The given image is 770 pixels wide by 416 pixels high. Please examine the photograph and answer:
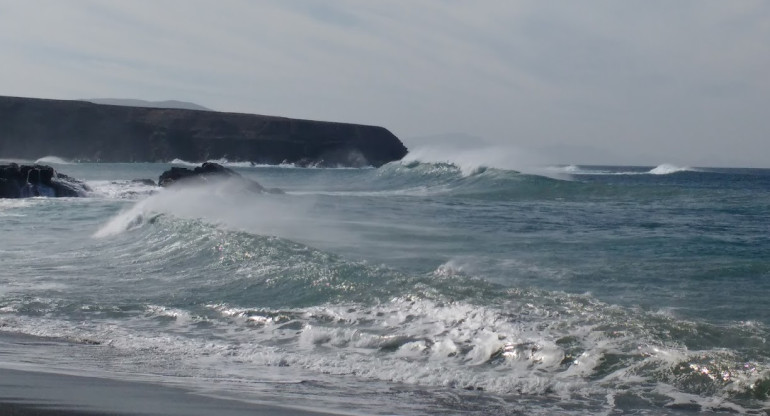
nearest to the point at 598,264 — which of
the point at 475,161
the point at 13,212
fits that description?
the point at 13,212

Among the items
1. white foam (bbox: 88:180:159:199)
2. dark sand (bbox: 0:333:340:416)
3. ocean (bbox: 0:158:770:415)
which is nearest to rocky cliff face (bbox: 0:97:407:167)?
white foam (bbox: 88:180:159:199)

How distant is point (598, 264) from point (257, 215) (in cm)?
818

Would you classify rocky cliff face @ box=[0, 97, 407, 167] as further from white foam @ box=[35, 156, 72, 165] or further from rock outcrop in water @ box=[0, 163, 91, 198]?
rock outcrop in water @ box=[0, 163, 91, 198]

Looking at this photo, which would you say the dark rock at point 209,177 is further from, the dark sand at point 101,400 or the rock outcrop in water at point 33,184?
the dark sand at point 101,400

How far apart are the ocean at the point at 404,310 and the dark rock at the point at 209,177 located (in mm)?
10095

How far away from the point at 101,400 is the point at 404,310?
4.06 meters

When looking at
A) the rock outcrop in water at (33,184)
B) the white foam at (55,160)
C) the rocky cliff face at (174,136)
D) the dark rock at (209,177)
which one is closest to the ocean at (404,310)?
the dark rock at (209,177)

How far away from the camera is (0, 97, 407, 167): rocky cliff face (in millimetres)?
79125

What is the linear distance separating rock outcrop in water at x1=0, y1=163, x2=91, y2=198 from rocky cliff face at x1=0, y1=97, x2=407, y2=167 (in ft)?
165

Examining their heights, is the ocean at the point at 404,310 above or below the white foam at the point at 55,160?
above

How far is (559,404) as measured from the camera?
6.10 m

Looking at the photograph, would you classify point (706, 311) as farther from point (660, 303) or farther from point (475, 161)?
point (475, 161)

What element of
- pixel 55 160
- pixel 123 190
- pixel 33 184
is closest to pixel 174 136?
pixel 55 160

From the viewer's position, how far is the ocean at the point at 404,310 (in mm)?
6562
